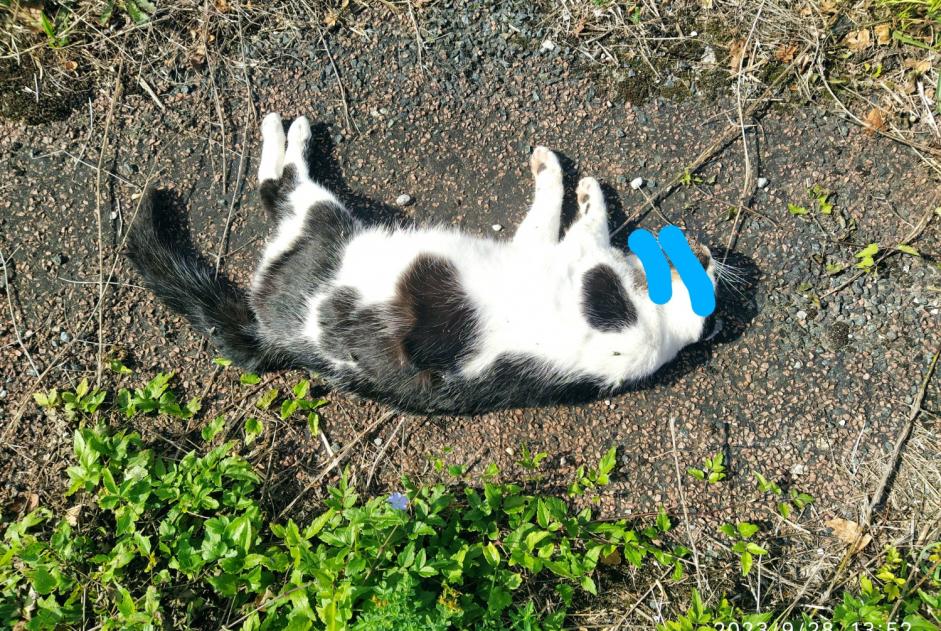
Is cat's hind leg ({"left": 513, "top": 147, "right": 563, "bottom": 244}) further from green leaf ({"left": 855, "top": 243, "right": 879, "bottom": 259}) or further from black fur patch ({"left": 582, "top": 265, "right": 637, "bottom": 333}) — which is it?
green leaf ({"left": 855, "top": 243, "right": 879, "bottom": 259})

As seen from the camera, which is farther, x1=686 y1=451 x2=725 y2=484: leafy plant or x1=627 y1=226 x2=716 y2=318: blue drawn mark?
x1=686 y1=451 x2=725 y2=484: leafy plant

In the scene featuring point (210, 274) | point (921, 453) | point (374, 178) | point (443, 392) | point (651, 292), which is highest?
point (374, 178)

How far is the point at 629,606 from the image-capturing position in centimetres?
257

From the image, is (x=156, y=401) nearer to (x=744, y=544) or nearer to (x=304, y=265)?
(x=304, y=265)

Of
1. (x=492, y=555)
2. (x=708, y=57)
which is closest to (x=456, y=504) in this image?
(x=492, y=555)

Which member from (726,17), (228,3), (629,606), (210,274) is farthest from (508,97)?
(629,606)

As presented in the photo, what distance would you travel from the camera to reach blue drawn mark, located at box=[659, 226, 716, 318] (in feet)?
7.45

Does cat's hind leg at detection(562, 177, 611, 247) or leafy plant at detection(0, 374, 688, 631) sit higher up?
cat's hind leg at detection(562, 177, 611, 247)

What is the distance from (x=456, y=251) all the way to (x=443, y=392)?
1.94ft

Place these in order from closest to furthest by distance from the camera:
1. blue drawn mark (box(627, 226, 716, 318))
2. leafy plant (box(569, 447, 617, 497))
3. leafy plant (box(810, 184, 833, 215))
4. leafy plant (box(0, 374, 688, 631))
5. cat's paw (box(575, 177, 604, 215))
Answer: leafy plant (box(0, 374, 688, 631)) → blue drawn mark (box(627, 226, 716, 318)) → leafy plant (box(569, 447, 617, 497)) → cat's paw (box(575, 177, 604, 215)) → leafy plant (box(810, 184, 833, 215))

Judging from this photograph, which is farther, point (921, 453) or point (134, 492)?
point (921, 453)

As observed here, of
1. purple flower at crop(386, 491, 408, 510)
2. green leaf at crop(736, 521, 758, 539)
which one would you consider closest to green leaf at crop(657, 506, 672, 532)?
green leaf at crop(736, 521, 758, 539)

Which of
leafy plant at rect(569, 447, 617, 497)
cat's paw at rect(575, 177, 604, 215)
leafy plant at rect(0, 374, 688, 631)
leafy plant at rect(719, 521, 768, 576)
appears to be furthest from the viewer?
cat's paw at rect(575, 177, 604, 215)

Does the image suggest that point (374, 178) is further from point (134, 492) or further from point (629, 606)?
point (629, 606)
